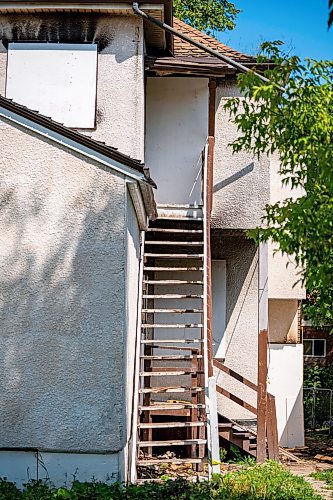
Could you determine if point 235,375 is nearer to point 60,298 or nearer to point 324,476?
point 324,476

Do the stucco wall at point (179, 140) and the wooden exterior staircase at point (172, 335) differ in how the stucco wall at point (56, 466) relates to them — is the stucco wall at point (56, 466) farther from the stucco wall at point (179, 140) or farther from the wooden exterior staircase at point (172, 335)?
the stucco wall at point (179, 140)

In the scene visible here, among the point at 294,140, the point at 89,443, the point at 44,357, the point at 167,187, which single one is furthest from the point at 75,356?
the point at 167,187

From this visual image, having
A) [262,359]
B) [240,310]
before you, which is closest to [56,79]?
[240,310]

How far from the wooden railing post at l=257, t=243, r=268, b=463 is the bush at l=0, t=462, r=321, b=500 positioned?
1.87 m

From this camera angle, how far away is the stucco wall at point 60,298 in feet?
29.2

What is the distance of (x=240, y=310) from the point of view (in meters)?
14.5

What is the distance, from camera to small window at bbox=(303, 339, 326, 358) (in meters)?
30.2

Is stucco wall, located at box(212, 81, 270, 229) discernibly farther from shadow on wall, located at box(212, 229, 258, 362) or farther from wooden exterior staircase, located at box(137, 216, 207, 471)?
shadow on wall, located at box(212, 229, 258, 362)

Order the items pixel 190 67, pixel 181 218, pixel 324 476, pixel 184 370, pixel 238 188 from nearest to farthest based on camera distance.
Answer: pixel 324 476, pixel 184 370, pixel 181 218, pixel 190 67, pixel 238 188

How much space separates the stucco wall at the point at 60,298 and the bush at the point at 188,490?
1.88ft

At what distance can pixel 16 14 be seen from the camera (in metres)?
12.3

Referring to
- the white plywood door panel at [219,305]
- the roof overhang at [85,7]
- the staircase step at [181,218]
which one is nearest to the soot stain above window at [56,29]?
the roof overhang at [85,7]

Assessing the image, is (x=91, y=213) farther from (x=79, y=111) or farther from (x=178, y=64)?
(x=178, y=64)

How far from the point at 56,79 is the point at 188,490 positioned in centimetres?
663
